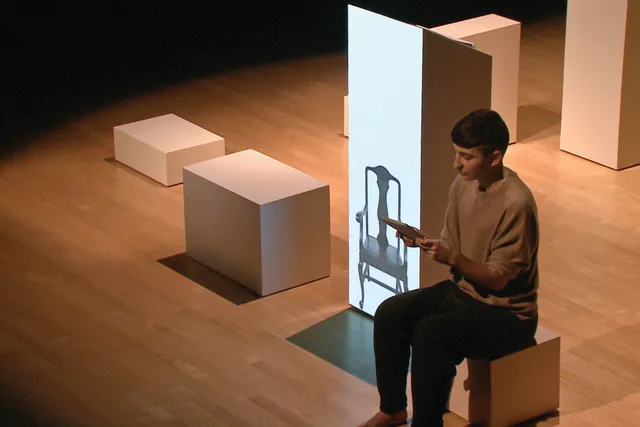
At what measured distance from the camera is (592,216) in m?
7.09

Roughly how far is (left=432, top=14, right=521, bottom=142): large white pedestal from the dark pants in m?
3.39

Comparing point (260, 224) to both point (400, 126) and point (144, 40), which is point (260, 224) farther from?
point (144, 40)

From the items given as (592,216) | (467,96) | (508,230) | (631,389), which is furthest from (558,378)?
(592,216)

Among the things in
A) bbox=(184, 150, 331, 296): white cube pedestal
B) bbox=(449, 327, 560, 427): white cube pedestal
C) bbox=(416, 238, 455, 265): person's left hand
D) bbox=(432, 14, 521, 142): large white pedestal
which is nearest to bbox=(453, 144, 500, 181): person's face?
bbox=(416, 238, 455, 265): person's left hand

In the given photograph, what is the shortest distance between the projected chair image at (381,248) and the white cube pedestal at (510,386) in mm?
756

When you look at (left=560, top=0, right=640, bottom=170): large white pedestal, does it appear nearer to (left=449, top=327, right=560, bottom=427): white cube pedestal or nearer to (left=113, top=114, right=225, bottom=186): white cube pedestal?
(left=113, top=114, right=225, bottom=186): white cube pedestal

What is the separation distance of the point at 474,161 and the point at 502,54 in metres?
3.64

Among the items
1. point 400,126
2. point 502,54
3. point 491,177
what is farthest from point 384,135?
point 502,54

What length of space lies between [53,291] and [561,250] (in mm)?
2442

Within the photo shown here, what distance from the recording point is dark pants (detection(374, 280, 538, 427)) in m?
4.66

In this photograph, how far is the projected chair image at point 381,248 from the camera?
5668mm

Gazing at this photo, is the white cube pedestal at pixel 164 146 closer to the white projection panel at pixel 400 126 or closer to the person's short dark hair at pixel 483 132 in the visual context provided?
the white projection panel at pixel 400 126

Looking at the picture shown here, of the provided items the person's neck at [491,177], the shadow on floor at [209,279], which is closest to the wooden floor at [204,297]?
the shadow on floor at [209,279]

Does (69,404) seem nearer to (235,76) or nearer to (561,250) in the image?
(561,250)
